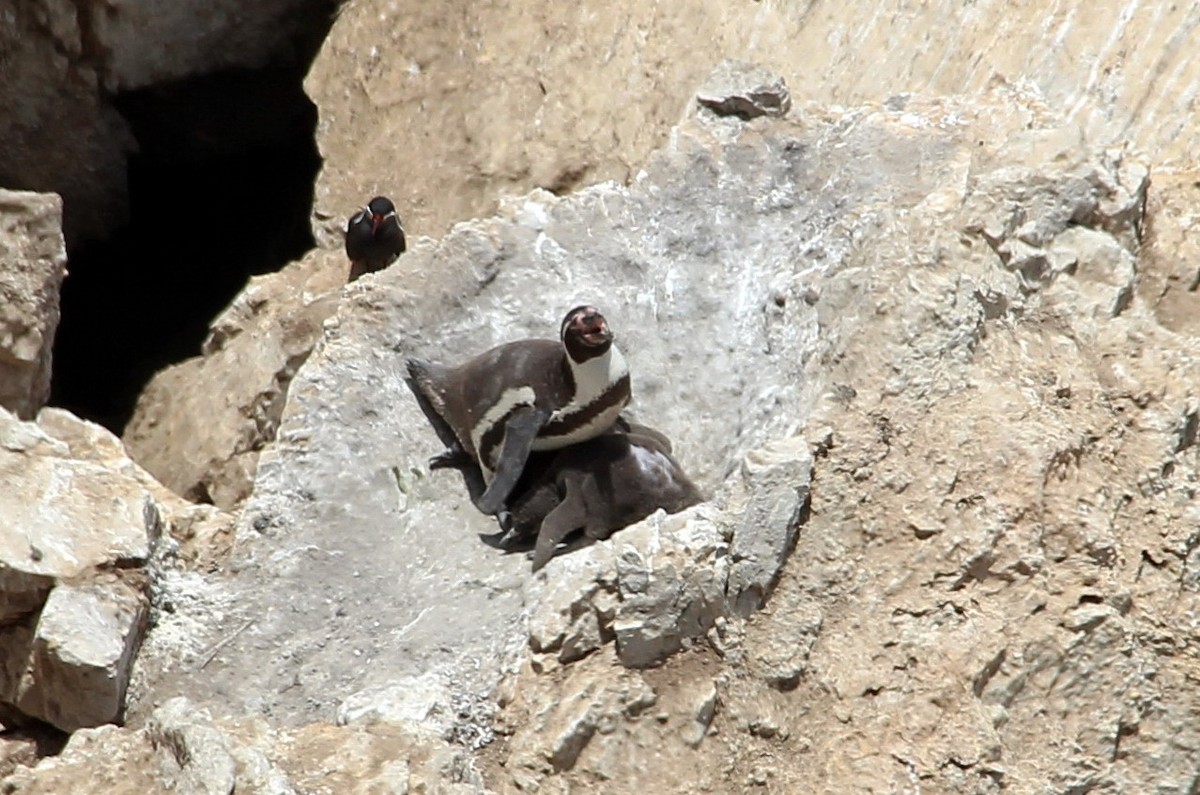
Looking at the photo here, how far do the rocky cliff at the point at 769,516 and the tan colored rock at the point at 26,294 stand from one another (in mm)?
216

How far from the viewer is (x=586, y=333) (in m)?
4.91

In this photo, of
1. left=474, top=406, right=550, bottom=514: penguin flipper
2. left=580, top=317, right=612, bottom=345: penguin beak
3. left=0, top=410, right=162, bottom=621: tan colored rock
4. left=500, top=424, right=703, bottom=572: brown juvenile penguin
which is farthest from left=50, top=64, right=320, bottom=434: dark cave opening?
left=580, top=317, right=612, bottom=345: penguin beak

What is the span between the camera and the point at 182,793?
3908 millimetres

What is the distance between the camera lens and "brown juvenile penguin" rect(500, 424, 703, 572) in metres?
4.89

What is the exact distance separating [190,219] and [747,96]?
163 inches

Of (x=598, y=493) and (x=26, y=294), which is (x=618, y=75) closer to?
(x=26, y=294)

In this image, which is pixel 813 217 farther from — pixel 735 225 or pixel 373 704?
pixel 373 704

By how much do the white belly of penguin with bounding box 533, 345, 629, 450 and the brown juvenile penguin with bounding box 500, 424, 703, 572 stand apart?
0.16ft

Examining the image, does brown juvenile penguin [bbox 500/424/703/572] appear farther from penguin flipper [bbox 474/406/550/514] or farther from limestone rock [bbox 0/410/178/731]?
limestone rock [bbox 0/410/178/731]

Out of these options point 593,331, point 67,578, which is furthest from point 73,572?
point 593,331

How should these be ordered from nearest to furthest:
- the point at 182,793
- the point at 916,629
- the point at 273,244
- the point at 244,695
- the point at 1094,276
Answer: the point at 182,793 < the point at 916,629 < the point at 244,695 < the point at 1094,276 < the point at 273,244

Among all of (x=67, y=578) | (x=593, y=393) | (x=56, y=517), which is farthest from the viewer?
(x=593, y=393)

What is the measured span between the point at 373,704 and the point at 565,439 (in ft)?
3.83

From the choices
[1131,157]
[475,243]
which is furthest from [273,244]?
[1131,157]
